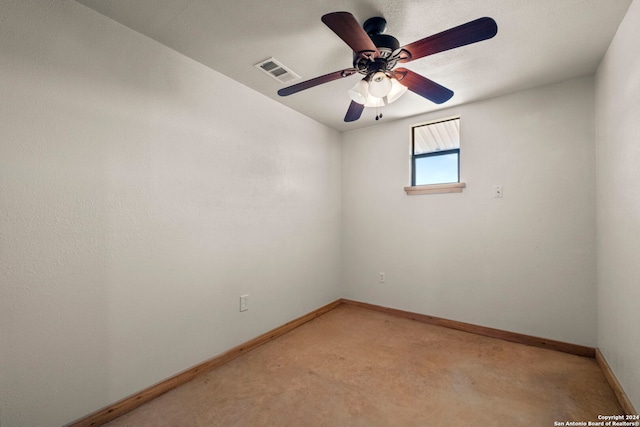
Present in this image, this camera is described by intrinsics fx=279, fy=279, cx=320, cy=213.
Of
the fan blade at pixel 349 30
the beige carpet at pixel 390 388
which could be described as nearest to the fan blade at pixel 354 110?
A: the fan blade at pixel 349 30

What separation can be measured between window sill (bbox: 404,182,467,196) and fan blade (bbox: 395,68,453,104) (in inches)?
49.5

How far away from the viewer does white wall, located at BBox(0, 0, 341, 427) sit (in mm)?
1377

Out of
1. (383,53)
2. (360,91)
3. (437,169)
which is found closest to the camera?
(383,53)

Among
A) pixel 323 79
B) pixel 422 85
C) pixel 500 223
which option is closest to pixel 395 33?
pixel 422 85

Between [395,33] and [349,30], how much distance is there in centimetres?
63

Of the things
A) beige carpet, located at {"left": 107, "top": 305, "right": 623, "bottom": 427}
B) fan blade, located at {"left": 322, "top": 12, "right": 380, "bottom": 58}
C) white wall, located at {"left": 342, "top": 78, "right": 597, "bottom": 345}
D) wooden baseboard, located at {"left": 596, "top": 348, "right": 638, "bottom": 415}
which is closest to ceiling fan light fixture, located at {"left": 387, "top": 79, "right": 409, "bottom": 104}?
fan blade, located at {"left": 322, "top": 12, "right": 380, "bottom": 58}

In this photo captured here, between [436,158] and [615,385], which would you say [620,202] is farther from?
[436,158]

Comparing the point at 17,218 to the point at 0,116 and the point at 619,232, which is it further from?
the point at 619,232

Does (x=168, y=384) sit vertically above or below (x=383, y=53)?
below

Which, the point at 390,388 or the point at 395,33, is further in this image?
the point at 390,388

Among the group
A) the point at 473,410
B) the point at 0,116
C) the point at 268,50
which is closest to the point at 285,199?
the point at 268,50

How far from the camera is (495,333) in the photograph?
8.89 ft

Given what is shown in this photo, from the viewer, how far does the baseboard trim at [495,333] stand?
2348 millimetres

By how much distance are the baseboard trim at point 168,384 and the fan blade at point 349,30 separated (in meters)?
2.36
